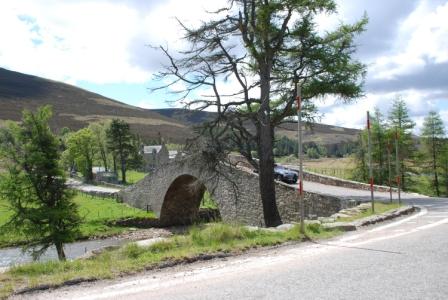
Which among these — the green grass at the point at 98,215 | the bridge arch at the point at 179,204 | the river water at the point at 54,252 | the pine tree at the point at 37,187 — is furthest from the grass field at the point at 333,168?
the green grass at the point at 98,215

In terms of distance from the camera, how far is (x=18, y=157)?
24.1 m

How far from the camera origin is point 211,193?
826 inches

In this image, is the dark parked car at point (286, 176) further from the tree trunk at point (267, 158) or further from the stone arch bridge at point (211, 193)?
the tree trunk at point (267, 158)

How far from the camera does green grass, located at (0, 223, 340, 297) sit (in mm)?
6617

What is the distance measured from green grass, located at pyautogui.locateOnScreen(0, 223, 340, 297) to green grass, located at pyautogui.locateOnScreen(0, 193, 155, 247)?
929 inches

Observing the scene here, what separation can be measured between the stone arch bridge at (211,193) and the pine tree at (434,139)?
74.0 ft

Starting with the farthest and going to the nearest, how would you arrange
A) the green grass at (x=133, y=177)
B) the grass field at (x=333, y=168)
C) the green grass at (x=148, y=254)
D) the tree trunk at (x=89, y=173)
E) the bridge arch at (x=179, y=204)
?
the green grass at (x=133, y=177)
the tree trunk at (x=89, y=173)
the grass field at (x=333, y=168)
the bridge arch at (x=179, y=204)
the green grass at (x=148, y=254)

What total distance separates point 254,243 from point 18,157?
728 inches

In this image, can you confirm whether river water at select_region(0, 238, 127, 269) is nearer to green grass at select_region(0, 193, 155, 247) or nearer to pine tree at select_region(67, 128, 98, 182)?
green grass at select_region(0, 193, 155, 247)

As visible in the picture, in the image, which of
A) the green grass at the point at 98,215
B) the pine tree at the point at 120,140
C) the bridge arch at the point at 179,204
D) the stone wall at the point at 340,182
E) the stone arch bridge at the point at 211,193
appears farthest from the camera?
the pine tree at the point at 120,140

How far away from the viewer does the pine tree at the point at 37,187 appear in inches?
923

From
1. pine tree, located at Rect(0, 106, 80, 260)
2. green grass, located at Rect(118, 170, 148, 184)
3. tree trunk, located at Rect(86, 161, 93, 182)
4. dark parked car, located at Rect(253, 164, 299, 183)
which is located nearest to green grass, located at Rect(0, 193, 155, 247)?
pine tree, located at Rect(0, 106, 80, 260)

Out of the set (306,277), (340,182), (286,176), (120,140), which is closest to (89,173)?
(120,140)

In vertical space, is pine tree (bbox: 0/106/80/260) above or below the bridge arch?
above
